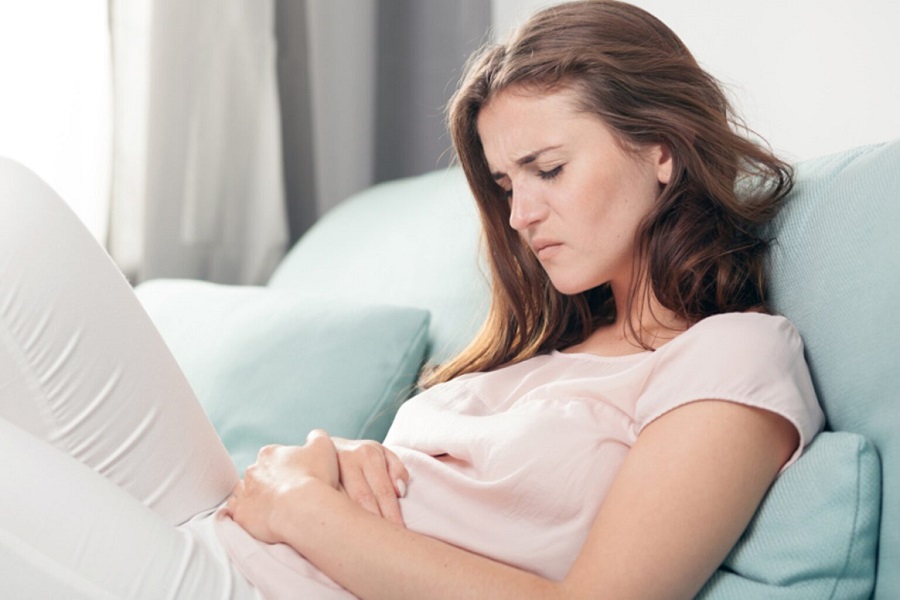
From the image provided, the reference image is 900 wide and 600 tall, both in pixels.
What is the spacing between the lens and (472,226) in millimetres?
1737

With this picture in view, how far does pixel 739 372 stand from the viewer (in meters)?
0.96

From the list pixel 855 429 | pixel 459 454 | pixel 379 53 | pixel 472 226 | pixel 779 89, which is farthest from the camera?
pixel 379 53

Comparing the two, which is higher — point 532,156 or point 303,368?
point 532,156

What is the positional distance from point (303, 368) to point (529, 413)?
0.61 meters

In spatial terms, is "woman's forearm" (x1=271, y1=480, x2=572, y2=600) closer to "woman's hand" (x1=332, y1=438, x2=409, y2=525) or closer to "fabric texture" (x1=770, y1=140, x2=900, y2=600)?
"woman's hand" (x1=332, y1=438, x2=409, y2=525)

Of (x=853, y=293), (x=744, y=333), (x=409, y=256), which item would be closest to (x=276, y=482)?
(x=744, y=333)

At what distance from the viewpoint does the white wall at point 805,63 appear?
1.35m

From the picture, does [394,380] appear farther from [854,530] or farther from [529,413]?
[854,530]

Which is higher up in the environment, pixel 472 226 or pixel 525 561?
pixel 472 226

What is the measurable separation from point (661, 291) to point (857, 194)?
234mm

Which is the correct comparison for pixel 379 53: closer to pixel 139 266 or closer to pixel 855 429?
pixel 139 266

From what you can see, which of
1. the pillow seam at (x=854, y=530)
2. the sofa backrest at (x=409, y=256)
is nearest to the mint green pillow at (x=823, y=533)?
the pillow seam at (x=854, y=530)

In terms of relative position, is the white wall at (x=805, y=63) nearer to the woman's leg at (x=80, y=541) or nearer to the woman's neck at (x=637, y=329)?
the woman's neck at (x=637, y=329)

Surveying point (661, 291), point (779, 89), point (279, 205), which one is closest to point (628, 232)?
point (661, 291)
